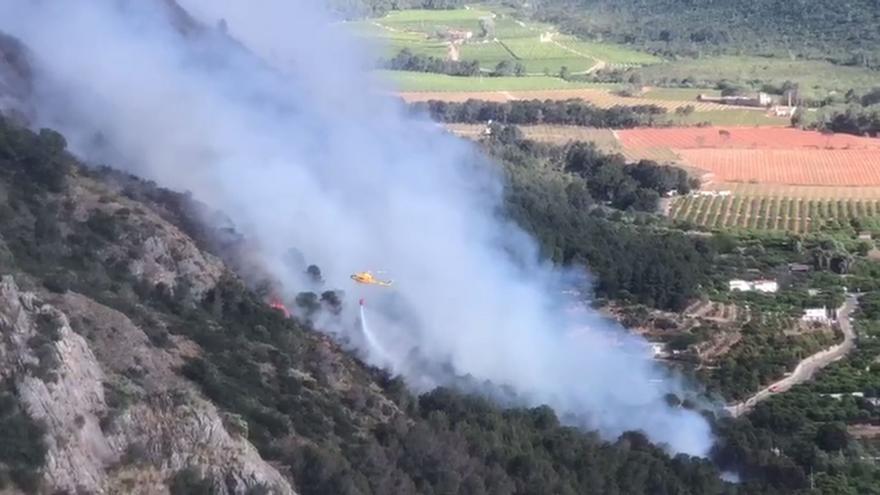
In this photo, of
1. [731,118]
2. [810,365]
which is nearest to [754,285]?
[810,365]

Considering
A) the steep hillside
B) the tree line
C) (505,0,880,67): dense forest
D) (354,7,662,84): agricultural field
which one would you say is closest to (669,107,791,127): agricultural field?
(354,7,662,84): agricultural field

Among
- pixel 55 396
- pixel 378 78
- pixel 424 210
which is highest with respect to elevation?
pixel 55 396

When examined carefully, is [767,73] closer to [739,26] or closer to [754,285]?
[739,26]

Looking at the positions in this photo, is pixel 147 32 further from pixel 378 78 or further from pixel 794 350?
pixel 378 78

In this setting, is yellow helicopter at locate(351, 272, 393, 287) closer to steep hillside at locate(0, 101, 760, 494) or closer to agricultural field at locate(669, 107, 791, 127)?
steep hillside at locate(0, 101, 760, 494)

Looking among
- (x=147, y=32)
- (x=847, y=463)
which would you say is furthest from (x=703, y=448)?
(x=147, y=32)
